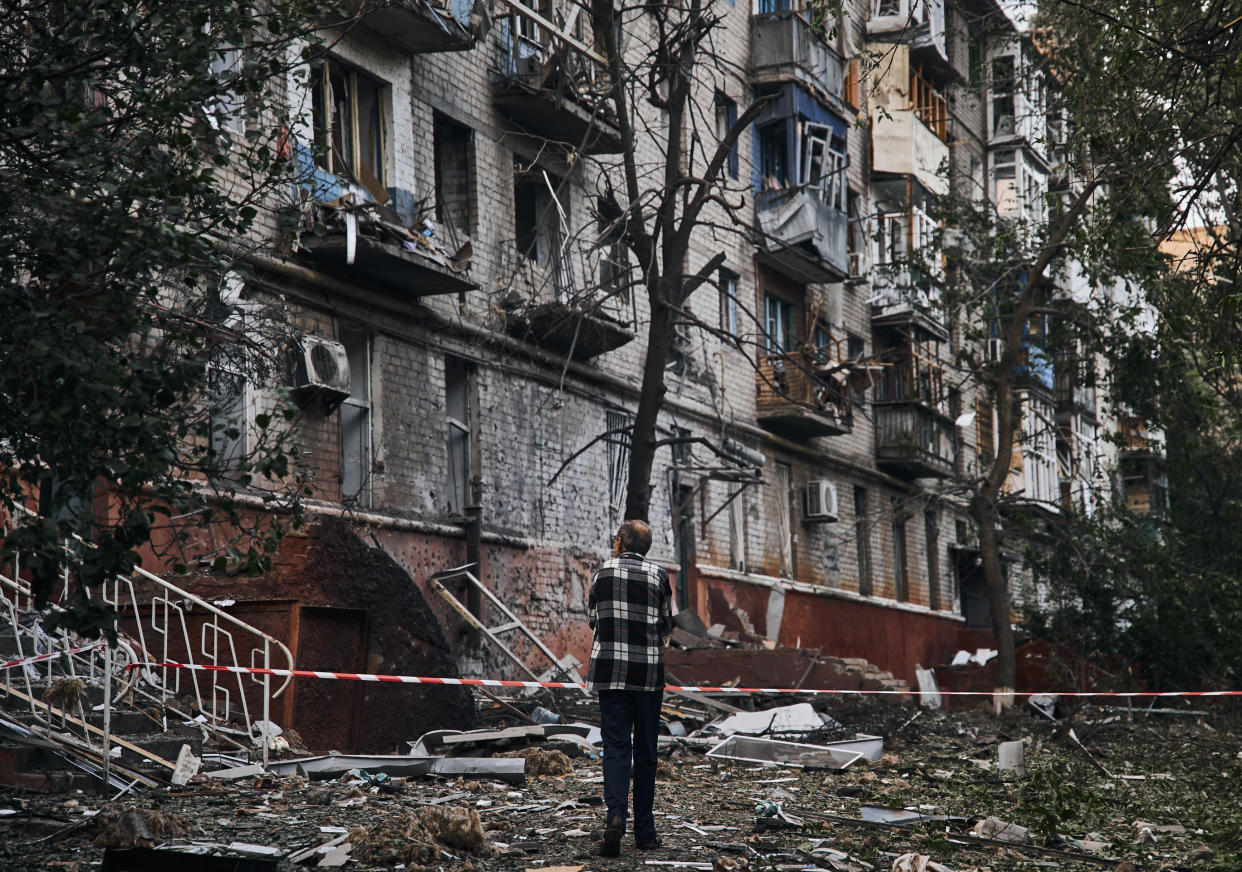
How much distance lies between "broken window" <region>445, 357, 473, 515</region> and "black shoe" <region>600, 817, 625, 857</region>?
9.91 m

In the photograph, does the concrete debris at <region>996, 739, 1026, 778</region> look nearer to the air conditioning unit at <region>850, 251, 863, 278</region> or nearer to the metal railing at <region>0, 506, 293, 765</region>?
the metal railing at <region>0, 506, 293, 765</region>

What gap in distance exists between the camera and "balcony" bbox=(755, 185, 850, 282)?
78.1ft

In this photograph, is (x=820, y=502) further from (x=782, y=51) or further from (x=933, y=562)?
(x=933, y=562)

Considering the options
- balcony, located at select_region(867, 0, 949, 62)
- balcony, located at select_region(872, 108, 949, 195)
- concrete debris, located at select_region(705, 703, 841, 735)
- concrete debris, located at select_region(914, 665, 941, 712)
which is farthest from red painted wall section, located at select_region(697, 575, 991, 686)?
balcony, located at select_region(867, 0, 949, 62)

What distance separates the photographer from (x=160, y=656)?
1104 centimetres

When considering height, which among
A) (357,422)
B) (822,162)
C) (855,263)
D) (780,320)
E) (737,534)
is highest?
(822,162)

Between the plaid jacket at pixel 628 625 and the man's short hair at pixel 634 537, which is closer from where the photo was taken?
the plaid jacket at pixel 628 625

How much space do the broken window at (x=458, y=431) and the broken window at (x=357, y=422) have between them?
4.65ft

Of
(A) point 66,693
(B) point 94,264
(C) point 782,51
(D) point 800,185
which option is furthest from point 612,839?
(C) point 782,51

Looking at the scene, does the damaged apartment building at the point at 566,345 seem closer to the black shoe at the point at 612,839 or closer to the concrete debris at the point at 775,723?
the concrete debris at the point at 775,723

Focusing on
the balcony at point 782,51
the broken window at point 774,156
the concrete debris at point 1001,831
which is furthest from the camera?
the broken window at point 774,156

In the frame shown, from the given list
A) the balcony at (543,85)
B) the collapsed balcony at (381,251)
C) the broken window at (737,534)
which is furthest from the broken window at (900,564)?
the collapsed balcony at (381,251)

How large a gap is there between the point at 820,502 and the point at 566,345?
7.86 meters

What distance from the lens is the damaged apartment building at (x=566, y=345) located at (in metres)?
14.2
